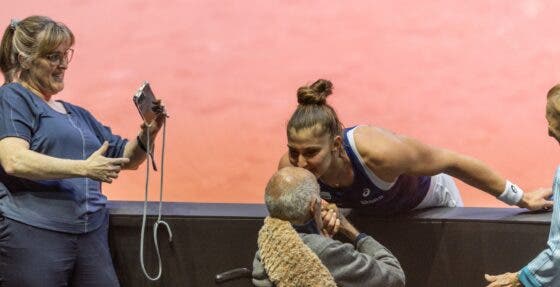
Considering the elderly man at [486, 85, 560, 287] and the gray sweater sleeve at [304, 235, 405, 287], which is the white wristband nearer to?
the elderly man at [486, 85, 560, 287]

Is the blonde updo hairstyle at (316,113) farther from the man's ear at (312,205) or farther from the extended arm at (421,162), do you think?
the man's ear at (312,205)

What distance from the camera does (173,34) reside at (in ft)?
12.3

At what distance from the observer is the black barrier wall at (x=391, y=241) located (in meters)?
2.14

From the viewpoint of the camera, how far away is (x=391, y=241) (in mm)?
2213

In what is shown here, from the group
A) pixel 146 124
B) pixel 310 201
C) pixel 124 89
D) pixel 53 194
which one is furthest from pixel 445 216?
pixel 124 89

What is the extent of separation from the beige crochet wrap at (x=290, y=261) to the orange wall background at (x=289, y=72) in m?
1.63

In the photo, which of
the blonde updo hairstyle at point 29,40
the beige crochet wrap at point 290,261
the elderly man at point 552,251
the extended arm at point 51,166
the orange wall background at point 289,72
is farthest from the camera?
the orange wall background at point 289,72

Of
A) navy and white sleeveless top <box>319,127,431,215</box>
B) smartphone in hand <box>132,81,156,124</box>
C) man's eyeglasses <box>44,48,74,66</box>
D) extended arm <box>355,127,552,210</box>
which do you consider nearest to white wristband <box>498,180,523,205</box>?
extended arm <box>355,127,552,210</box>

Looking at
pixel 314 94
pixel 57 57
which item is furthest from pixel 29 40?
pixel 314 94

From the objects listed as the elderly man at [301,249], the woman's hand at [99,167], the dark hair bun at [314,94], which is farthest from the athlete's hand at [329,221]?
the woman's hand at [99,167]

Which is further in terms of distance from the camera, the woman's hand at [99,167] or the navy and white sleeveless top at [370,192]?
the navy and white sleeveless top at [370,192]

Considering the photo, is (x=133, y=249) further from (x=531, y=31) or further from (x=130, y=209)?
(x=531, y=31)

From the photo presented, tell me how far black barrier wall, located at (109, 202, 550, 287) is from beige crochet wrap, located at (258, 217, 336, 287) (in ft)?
1.71

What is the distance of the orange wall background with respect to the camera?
3.43 m
